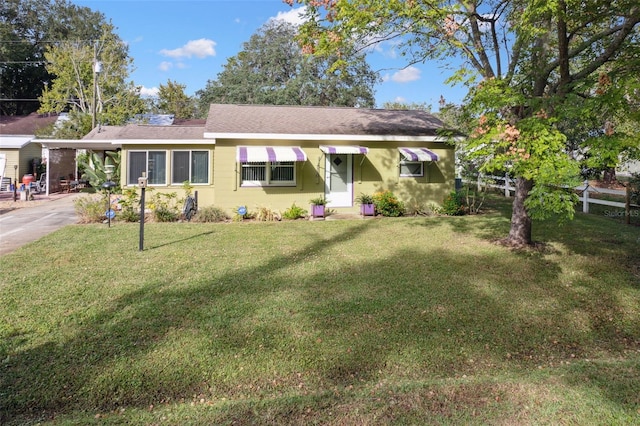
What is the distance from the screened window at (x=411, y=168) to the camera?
14.2 metres

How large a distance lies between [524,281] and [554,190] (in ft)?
5.13

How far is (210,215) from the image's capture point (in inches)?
480

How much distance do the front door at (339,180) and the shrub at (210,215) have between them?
3575 millimetres

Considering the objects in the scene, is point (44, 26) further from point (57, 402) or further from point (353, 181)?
point (57, 402)

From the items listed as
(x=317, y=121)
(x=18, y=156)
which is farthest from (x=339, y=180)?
(x=18, y=156)

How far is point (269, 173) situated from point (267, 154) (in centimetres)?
112

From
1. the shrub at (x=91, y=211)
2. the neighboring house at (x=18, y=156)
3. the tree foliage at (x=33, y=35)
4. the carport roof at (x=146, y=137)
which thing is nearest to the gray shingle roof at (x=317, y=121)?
the carport roof at (x=146, y=137)

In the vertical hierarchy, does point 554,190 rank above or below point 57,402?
above

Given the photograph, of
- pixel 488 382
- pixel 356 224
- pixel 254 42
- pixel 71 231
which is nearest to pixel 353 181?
pixel 356 224

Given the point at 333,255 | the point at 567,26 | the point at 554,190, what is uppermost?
the point at 567,26

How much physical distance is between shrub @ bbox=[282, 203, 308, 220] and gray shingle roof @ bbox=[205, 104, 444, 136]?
8.02 ft

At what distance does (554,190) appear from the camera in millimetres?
6184

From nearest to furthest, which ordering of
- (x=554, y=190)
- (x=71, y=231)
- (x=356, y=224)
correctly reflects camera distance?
(x=554, y=190) → (x=71, y=231) → (x=356, y=224)

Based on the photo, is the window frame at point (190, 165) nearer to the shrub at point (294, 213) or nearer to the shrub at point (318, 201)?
the shrub at point (294, 213)
